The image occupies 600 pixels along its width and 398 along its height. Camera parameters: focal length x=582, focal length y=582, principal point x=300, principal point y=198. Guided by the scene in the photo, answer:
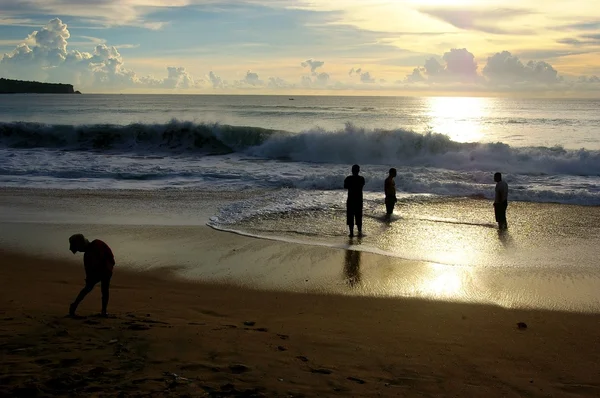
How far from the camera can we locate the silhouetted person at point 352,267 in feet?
29.3

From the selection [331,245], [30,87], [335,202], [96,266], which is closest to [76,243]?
[96,266]

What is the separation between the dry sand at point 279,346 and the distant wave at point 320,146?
1878 centimetres

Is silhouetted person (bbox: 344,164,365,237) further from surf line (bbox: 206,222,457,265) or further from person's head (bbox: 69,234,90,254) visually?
person's head (bbox: 69,234,90,254)

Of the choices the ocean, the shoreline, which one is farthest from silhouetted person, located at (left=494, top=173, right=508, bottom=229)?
the shoreline

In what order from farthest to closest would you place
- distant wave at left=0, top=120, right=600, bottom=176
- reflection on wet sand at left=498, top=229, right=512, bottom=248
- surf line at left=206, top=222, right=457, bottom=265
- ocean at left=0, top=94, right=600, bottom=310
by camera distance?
distant wave at left=0, top=120, right=600, bottom=176 → reflection on wet sand at left=498, top=229, right=512, bottom=248 → surf line at left=206, top=222, right=457, bottom=265 → ocean at left=0, top=94, right=600, bottom=310

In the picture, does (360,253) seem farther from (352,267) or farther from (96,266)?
(96,266)

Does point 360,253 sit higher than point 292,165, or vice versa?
point 292,165

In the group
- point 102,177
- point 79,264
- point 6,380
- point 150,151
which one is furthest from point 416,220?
point 150,151

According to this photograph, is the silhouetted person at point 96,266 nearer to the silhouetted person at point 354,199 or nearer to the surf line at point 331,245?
the surf line at point 331,245

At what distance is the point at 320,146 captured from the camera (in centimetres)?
3066

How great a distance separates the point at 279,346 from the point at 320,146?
25.1 m

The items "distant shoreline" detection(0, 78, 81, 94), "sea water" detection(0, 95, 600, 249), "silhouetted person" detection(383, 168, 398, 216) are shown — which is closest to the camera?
"silhouetted person" detection(383, 168, 398, 216)

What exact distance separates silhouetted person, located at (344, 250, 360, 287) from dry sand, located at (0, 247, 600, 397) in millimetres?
891

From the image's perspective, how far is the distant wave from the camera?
85.1ft
